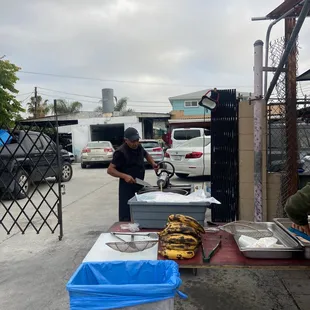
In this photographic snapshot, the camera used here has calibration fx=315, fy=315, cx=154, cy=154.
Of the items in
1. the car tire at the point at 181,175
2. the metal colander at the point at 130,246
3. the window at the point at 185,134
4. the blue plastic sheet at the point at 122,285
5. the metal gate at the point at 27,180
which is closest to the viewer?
the blue plastic sheet at the point at 122,285

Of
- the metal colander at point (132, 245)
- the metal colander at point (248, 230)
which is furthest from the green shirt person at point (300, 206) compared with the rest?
the metal colander at point (132, 245)

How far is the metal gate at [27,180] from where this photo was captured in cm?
486

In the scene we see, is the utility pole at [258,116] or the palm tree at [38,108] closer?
the utility pole at [258,116]

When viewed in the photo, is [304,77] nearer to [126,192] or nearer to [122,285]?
[126,192]

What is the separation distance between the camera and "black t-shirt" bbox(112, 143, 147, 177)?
382 cm

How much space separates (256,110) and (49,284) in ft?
9.45

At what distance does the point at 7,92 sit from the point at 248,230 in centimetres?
1135

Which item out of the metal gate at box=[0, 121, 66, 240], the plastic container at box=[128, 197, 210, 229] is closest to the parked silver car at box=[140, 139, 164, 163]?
the metal gate at box=[0, 121, 66, 240]

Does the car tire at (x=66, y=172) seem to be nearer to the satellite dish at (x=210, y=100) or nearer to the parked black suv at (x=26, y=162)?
the parked black suv at (x=26, y=162)

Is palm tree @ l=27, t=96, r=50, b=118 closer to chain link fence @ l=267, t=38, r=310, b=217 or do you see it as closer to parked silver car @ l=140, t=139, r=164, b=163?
parked silver car @ l=140, t=139, r=164, b=163

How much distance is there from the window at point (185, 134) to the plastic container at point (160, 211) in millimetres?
11650

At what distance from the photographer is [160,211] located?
2379 millimetres

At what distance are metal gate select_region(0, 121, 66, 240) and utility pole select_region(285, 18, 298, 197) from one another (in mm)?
3121

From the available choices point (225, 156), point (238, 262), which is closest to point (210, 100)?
point (225, 156)
